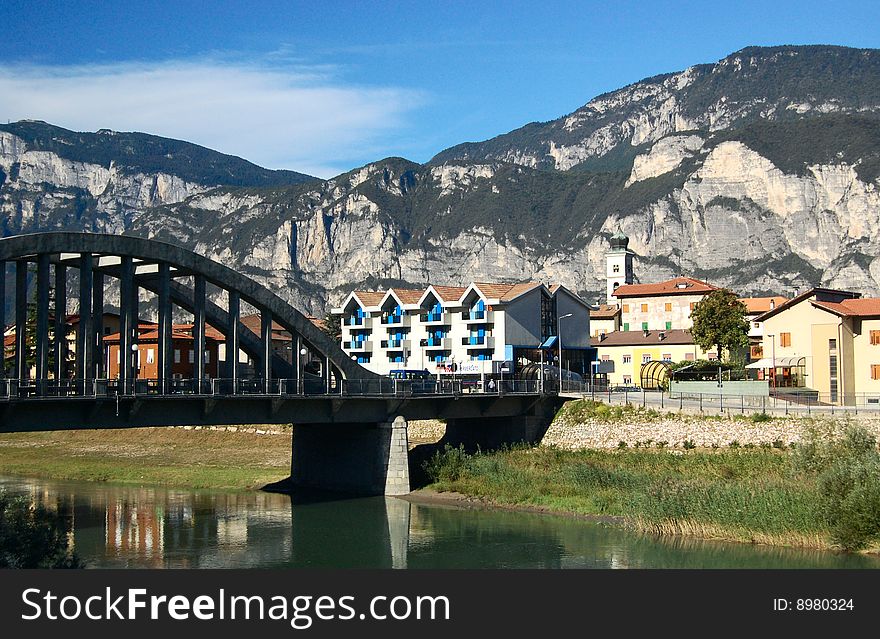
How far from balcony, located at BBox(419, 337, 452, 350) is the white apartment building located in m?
0.10

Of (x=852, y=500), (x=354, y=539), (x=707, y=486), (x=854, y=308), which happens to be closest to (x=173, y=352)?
(x=354, y=539)

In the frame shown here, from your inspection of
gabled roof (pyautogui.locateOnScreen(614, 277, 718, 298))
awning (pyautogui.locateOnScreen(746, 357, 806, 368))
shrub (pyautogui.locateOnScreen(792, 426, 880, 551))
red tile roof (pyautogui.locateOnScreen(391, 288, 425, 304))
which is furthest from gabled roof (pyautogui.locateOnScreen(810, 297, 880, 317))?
gabled roof (pyautogui.locateOnScreen(614, 277, 718, 298))

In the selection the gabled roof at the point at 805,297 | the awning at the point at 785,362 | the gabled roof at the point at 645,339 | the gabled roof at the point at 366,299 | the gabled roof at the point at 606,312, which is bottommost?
the awning at the point at 785,362

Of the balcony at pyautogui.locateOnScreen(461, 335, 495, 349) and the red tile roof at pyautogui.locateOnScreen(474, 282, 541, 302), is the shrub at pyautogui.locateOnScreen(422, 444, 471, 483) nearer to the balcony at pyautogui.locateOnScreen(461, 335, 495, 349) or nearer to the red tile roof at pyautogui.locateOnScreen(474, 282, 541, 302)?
the balcony at pyautogui.locateOnScreen(461, 335, 495, 349)

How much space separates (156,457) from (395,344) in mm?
31826

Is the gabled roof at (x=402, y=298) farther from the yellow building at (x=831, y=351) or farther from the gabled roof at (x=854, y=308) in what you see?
Result: the gabled roof at (x=854, y=308)

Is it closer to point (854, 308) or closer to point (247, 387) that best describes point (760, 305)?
point (854, 308)

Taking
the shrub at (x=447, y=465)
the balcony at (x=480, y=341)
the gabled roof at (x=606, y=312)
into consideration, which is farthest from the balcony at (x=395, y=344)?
the gabled roof at (x=606, y=312)

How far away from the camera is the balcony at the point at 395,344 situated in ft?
362

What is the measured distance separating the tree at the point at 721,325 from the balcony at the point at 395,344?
2874cm

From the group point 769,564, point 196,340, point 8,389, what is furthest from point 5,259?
point 769,564

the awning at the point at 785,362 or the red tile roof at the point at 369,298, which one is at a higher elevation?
the red tile roof at the point at 369,298

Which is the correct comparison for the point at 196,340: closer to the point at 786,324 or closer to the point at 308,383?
the point at 308,383

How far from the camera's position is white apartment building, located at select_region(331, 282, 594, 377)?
4124 inches
